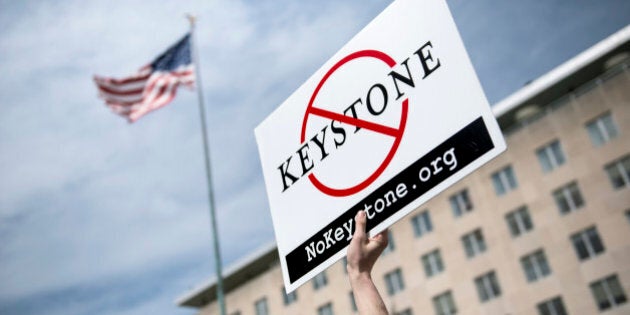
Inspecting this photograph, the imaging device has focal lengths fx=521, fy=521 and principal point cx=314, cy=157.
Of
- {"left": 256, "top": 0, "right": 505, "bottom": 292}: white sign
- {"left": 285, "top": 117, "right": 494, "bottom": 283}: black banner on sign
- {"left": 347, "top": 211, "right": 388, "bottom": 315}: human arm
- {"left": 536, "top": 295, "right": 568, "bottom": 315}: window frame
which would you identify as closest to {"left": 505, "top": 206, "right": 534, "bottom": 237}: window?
{"left": 536, "top": 295, "right": 568, "bottom": 315}: window frame

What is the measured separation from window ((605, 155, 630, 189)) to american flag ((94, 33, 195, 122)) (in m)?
26.0

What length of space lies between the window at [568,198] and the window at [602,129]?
10.4 ft

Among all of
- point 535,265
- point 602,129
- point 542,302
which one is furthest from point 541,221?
point 602,129

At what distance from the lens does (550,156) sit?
34.7 meters

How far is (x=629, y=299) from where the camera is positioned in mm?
29406

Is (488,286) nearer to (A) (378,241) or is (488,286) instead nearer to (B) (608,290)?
(B) (608,290)

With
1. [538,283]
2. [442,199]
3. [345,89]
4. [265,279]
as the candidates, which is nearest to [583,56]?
[442,199]

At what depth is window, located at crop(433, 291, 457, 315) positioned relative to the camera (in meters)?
35.9

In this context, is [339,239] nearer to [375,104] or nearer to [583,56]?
[375,104]

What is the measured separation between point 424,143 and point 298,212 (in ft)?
3.05

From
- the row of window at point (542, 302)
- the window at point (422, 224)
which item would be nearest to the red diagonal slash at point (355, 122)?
the row of window at point (542, 302)

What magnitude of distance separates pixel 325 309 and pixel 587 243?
20.6 meters

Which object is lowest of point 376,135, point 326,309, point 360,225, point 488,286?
point 360,225

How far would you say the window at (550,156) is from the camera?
34191mm
